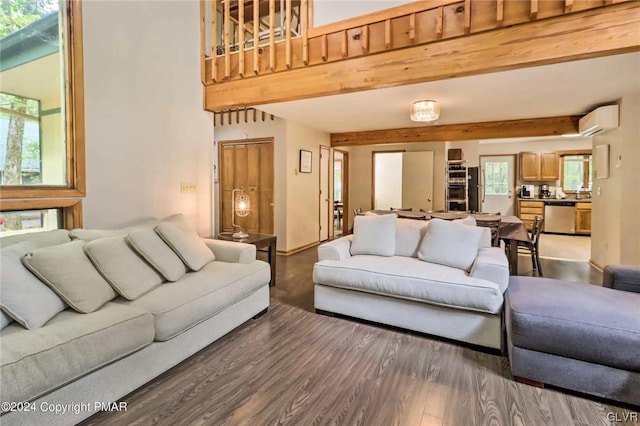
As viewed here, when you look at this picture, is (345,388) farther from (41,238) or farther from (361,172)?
(361,172)

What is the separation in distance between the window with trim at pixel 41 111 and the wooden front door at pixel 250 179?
126 inches

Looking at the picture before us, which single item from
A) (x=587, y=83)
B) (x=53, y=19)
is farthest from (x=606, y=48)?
(x=53, y=19)

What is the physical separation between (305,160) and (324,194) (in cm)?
109

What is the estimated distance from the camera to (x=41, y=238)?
2.18m

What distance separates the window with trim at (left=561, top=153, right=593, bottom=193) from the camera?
26.2ft

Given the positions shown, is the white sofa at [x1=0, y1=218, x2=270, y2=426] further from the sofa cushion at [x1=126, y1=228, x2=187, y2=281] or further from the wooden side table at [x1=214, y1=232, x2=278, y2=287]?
the wooden side table at [x1=214, y1=232, x2=278, y2=287]

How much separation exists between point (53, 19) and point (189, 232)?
6.40 feet

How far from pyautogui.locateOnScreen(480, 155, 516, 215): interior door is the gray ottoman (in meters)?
7.17

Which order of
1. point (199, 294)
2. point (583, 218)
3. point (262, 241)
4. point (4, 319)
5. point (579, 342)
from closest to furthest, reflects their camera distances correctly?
1. point (4, 319)
2. point (579, 342)
3. point (199, 294)
4. point (262, 241)
5. point (583, 218)

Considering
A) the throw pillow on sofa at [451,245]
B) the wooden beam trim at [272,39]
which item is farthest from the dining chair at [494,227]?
the wooden beam trim at [272,39]

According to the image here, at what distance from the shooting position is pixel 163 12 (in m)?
3.40

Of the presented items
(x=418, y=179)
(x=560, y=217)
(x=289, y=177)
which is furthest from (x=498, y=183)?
(x=289, y=177)

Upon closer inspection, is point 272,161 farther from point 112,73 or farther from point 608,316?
point 608,316

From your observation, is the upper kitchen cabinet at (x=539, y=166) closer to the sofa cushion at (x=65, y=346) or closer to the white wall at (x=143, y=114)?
the white wall at (x=143, y=114)
